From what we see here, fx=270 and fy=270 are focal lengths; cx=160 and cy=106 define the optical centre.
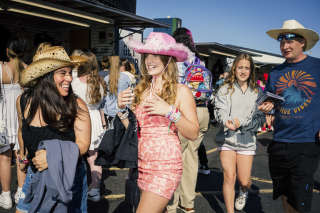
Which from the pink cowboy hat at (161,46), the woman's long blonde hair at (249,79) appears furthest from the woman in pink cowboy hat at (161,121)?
the woman's long blonde hair at (249,79)

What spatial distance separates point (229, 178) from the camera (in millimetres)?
3656

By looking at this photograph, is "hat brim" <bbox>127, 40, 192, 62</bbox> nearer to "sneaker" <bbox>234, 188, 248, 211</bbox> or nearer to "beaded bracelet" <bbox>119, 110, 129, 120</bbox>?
"beaded bracelet" <bbox>119, 110, 129, 120</bbox>

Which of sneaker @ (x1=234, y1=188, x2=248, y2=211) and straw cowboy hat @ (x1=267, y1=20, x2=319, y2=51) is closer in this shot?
straw cowboy hat @ (x1=267, y1=20, x2=319, y2=51)

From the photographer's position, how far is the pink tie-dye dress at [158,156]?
91.5 inches

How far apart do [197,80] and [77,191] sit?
221cm

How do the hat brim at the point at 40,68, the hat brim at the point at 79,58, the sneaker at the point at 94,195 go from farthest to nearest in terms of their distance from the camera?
the sneaker at the point at 94,195
the hat brim at the point at 79,58
the hat brim at the point at 40,68

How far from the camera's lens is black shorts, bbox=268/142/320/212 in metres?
2.88

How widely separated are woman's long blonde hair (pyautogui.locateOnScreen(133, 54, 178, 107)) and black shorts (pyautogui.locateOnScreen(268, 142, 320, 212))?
1.50 meters

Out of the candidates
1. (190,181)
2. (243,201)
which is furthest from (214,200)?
(190,181)

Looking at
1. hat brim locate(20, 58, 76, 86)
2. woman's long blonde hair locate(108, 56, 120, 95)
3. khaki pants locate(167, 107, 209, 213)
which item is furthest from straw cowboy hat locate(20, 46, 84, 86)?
woman's long blonde hair locate(108, 56, 120, 95)

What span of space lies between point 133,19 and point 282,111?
27.4ft

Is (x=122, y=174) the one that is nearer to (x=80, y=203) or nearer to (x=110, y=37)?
(x=80, y=203)

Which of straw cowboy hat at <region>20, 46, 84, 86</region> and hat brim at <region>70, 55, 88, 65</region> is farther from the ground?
hat brim at <region>70, 55, 88, 65</region>

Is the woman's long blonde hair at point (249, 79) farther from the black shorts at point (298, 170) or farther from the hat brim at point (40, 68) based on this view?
the hat brim at point (40, 68)
